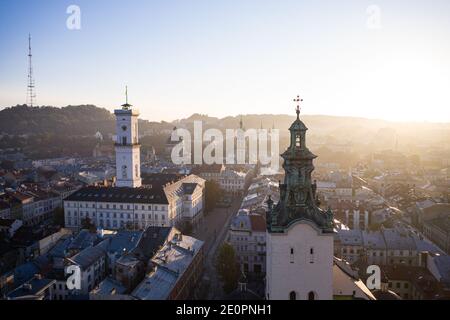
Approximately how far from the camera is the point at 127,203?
186ft

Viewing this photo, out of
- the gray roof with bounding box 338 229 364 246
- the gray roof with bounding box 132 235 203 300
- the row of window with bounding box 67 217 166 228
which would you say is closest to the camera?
the gray roof with bounding box 132 235 203 300

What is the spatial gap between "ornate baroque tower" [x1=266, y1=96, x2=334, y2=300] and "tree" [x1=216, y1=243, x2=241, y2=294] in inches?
690

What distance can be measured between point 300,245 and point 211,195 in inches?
2238

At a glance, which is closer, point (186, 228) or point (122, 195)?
point (122, 195)

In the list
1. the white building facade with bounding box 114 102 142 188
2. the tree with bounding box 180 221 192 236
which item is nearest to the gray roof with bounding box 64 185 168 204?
the white building facade with bounding box 114 102 142 188

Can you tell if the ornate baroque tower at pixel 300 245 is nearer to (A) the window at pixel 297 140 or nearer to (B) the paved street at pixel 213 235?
(A) the window at pixel 297 140

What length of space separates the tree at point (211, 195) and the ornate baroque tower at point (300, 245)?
179 ft

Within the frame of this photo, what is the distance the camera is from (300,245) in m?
18.5

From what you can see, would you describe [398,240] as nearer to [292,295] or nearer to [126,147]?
[292,295]

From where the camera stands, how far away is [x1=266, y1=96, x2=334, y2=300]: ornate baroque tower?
18.4 m

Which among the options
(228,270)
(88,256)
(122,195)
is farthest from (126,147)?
(228,270)

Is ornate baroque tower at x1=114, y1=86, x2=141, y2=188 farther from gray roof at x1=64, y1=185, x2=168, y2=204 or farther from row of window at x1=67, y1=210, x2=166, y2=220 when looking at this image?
row of window at x1=67, y1=210, x2=166, y2=220

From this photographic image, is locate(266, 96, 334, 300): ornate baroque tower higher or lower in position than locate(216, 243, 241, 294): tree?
higher
